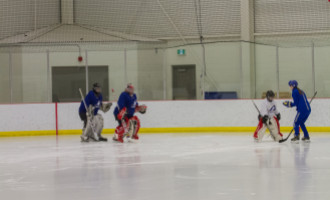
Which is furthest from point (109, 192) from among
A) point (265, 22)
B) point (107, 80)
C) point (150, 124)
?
point (265, 22)

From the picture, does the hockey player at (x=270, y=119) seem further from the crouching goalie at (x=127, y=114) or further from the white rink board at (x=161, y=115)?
the white rink board at (x=161, y=115)

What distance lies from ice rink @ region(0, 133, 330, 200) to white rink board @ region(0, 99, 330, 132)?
2832 mm

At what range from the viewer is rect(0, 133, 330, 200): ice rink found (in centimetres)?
536

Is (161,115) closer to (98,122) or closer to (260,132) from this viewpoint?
(98,122)

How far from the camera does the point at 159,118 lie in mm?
14594

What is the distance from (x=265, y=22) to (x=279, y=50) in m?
3.55

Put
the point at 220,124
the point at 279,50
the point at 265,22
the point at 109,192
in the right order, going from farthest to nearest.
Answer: the point at 265,22 < the point at 279,50 < the point at 220,124 < the point at 109,192

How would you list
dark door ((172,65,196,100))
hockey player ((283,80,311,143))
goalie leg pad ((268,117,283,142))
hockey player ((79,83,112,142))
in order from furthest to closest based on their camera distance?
1. dark door ((172,65,196,100))
2. hockey player ((79,83,112,142))
3. goalie leg pad ((268,117,283,142))
4. hockey player ((283,80,311,143))

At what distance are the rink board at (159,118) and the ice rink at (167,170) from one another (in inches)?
111

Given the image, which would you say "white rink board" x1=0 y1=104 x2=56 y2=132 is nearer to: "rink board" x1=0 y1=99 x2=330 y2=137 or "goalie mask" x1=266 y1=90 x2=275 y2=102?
"rink board" x1=0 y1=99 x2=330 y2=137

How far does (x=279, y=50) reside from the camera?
15742 millimetres

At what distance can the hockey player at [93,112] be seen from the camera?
1192cm

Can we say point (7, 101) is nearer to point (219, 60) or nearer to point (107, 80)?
point (107, 80)

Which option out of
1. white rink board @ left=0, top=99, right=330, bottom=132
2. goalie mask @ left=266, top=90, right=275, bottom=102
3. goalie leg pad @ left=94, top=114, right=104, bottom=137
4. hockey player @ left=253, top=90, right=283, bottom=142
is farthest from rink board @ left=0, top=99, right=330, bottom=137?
goalie mask @ left=266, top=90, right=275, bottom=102
